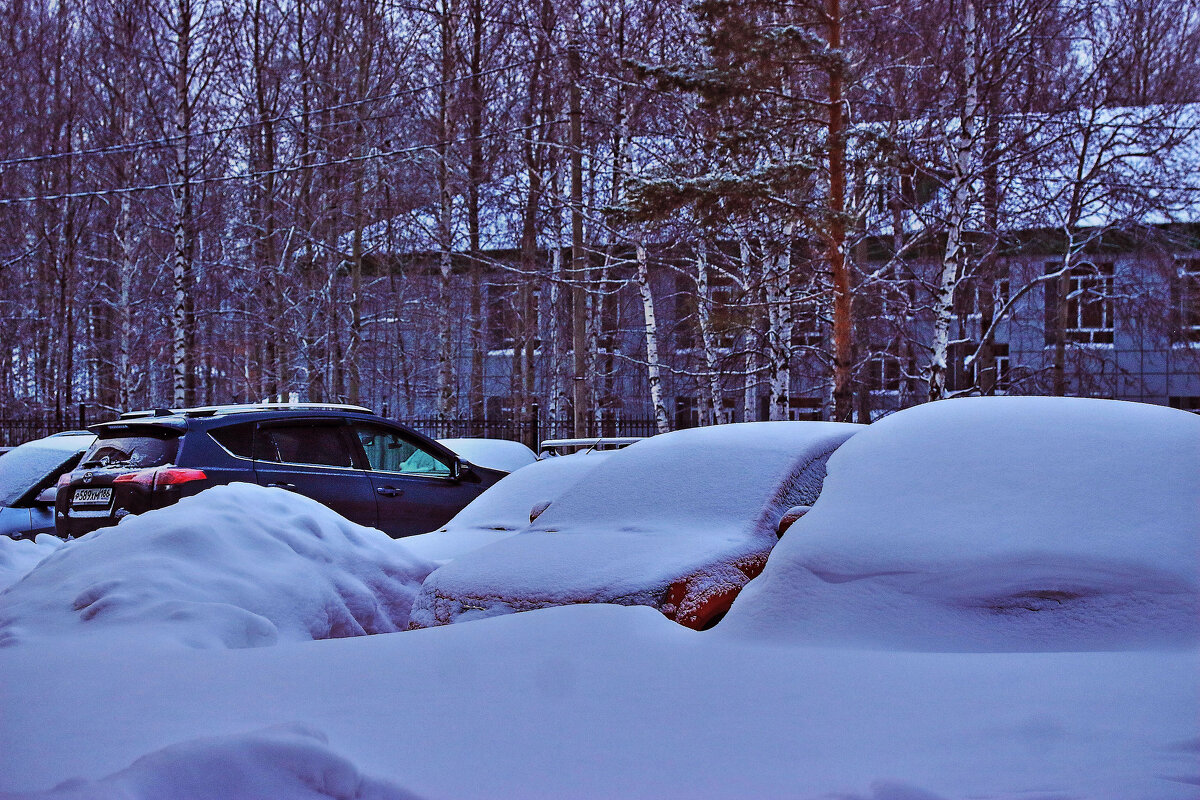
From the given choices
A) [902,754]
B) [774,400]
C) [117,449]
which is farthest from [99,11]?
[902,754]

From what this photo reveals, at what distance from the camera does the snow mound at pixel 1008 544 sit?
3.45m

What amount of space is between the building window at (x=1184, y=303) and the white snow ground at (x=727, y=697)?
68.4 feet

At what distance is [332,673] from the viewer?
3.45 meters

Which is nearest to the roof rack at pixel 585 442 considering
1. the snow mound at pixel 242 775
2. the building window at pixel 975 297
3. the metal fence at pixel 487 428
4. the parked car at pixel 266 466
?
the metal fence at pixel 487 428

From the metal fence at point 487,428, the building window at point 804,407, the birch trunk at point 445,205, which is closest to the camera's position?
the metal fence at point 487,428

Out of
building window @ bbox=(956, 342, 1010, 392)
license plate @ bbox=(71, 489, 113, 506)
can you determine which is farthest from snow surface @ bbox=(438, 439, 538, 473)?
building window @ bbox=(956, 342, 1010, 392)

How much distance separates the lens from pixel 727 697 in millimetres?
3084

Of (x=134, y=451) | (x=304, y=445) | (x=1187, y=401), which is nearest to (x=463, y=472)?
(x=304, y=445)

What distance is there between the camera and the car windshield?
401 inches

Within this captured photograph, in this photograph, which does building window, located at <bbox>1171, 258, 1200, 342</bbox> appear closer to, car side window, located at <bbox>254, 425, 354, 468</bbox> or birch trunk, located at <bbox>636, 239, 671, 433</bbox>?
birch trunk, located at <bbox>636, 239, 671, 433</bbox>

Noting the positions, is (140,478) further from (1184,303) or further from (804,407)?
(804,407)

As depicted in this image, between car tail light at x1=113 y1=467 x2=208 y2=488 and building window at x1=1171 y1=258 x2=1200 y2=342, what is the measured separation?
20739mm

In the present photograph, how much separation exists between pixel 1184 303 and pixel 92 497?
22.3 metres

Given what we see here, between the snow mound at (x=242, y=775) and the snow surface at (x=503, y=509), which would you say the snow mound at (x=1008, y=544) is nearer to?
the snow mound at (x=242, y=775)
